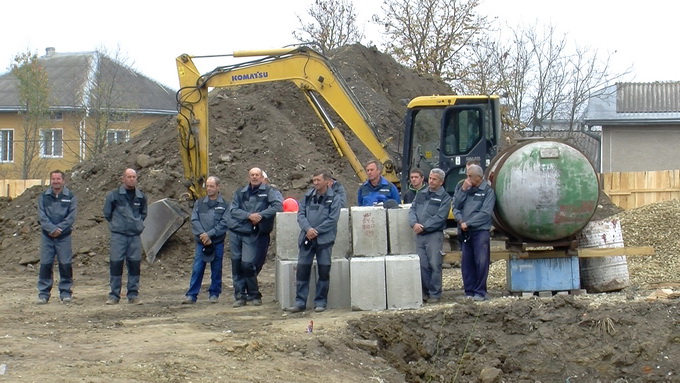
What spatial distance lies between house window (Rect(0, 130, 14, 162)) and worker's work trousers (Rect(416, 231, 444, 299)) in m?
36.8

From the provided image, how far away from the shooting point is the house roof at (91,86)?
42.2m

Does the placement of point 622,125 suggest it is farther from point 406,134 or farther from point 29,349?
A: point 29,349

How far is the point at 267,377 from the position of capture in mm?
8680

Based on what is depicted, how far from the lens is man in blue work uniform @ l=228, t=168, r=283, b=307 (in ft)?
43.2

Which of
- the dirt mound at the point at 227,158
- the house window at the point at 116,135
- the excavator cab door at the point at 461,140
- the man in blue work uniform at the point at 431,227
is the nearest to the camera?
the man in blue work uniform at the point at 431,227

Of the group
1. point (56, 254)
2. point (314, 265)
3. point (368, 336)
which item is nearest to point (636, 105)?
point (314, 265)

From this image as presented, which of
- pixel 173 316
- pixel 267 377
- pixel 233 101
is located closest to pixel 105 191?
pixel 233 101

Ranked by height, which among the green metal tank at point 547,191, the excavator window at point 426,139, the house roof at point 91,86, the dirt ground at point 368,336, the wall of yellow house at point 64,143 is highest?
the house roof at point 91,86

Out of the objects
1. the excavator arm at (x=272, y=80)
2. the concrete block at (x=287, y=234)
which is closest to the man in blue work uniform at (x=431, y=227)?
the concrete block at (x=287, y=234)

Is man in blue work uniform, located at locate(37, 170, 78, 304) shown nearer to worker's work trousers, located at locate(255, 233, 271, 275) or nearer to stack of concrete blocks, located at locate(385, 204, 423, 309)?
worker's work trousers, located at locate(255, 233, 271, 275)

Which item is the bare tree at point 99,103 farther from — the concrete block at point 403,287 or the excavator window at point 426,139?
the concrete block at point 403,287

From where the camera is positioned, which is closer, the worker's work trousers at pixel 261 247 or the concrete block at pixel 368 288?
the concrete block at pixel 368 288

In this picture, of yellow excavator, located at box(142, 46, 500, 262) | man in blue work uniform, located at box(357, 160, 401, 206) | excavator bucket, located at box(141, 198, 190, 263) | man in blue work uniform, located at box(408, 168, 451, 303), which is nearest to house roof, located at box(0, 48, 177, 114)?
excavator bucket, located at box(141, 198, 190, 263)

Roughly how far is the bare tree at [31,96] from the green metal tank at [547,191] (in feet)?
102
